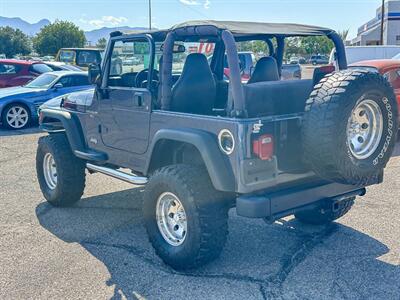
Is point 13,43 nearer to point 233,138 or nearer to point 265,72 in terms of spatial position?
point 265,72

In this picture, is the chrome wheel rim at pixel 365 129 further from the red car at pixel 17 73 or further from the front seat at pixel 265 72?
the red car at pixel 17 73

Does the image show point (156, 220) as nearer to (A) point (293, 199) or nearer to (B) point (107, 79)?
(A) point (293, 199)

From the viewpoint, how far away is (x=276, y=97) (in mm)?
3926

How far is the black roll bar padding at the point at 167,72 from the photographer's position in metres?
4.12

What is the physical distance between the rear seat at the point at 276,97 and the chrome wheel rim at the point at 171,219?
1.02 metres

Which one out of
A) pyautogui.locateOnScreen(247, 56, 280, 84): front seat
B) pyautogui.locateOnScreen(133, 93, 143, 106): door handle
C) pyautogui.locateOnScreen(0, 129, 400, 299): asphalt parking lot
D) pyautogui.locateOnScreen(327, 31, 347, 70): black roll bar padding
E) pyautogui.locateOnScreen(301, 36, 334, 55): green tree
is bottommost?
pyautogui.locateOnScreen(0, 129, 400, 299): asphalt parking lot

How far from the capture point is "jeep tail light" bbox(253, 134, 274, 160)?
11.4 ft

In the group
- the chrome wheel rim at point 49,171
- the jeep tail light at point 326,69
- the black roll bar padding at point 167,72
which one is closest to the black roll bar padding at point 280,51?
the jeep tail light at point 326,69

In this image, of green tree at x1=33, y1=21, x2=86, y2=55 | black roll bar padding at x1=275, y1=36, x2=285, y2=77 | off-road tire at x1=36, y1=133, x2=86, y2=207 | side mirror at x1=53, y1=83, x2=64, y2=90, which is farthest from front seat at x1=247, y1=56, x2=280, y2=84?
green tree at x1=33, y1=21, x2=86, y2=55

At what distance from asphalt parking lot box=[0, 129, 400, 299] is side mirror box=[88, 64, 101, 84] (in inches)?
60.2

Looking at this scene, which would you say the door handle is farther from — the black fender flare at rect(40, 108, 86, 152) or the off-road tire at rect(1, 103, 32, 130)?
the off-road tire at rect(1, 103, 32, 130)

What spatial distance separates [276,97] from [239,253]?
4.73ft

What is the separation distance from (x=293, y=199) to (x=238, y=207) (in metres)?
0.49

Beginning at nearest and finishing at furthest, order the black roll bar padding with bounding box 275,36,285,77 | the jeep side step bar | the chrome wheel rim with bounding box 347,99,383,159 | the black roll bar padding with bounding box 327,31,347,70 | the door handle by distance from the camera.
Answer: the chrome wheel rim with bounding box 347,99,383,159 < the door handle < the jeep side step bar < the black roll bar padding with bounding box 327,31,347,70 < the black roll bar padding with bounding box 275,36,285,77
